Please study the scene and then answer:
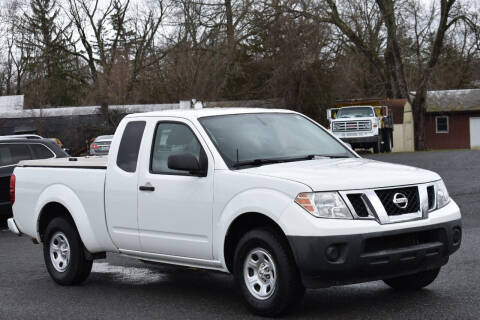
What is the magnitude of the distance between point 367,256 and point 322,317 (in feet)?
2.34

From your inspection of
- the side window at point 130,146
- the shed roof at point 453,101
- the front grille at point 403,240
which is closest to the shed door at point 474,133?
the shed roof at point 453,101

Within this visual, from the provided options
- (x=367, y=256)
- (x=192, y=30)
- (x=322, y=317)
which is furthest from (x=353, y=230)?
(x=192, y=30)

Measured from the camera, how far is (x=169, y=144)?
8109mm

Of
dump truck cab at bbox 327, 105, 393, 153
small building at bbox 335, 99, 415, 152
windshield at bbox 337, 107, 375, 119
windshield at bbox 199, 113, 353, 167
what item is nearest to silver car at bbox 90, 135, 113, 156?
dump truck cab at bbox 327, 105, 393, 153

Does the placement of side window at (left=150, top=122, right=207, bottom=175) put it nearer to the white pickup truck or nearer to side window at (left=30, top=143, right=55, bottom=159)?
the white pickup truck

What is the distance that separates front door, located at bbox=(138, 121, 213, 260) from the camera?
7.52m

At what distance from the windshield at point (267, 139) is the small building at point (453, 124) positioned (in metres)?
59.3

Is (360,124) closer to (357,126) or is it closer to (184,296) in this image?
(357,126)

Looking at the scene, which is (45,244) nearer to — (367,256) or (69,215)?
(69,215)

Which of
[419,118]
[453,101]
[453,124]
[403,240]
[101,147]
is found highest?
[453,101]

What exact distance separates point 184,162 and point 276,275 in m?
1.32

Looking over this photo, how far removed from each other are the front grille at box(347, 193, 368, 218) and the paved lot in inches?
33.3

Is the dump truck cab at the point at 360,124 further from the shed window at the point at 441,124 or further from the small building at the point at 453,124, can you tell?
the shed window at the point at 441,124

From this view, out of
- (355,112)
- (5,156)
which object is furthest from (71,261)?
(355,112)
